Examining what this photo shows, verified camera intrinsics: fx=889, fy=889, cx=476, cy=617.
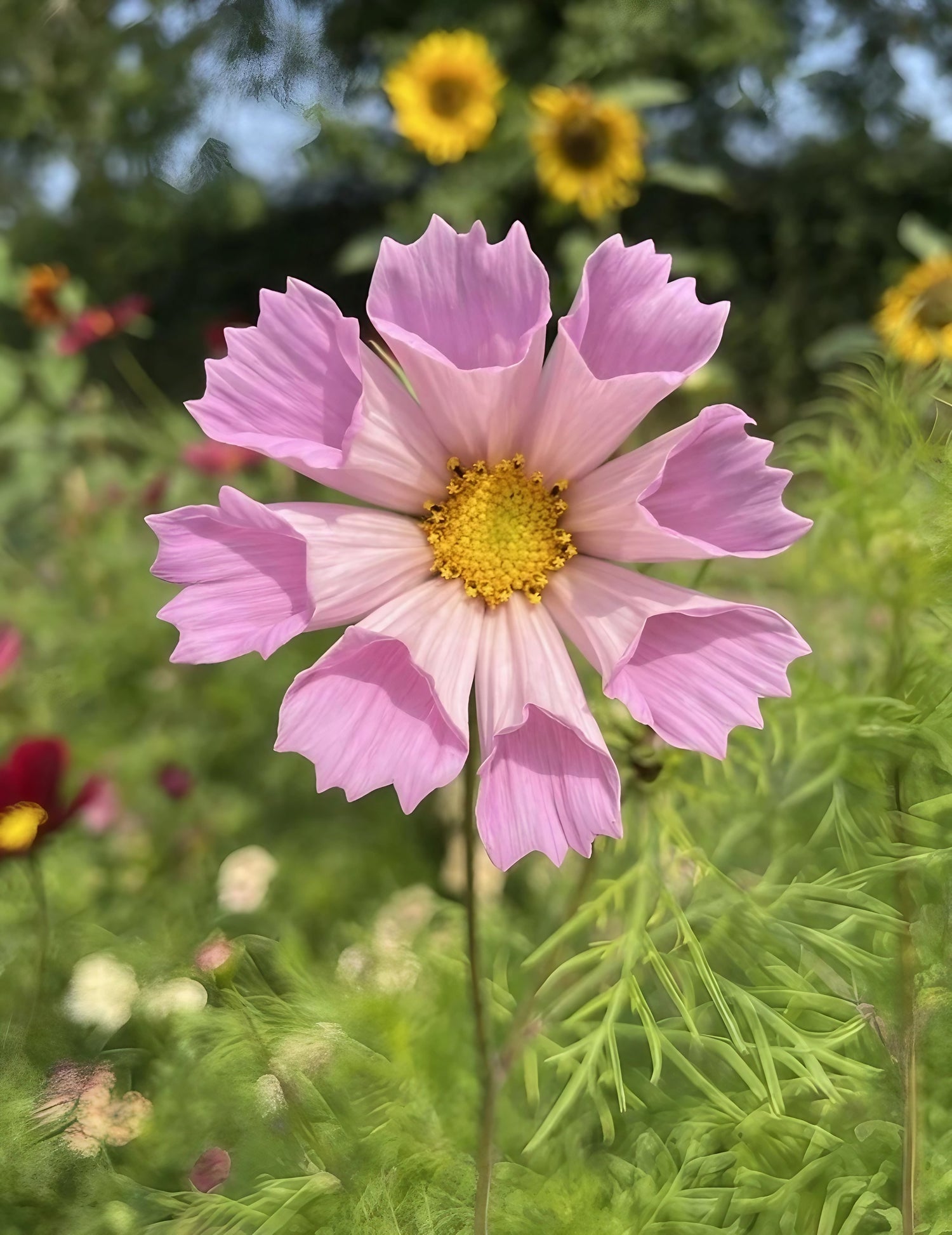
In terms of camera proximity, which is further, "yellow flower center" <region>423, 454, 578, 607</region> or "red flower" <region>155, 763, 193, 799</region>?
"red flower" <region>155, 763, 193, 799</region>

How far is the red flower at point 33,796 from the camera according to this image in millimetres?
498

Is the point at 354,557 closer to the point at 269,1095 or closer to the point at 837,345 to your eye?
the point at 269,1095

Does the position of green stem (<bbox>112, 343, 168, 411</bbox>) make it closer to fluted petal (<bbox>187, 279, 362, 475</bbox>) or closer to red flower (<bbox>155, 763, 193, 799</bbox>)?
red flower (<bbox>155, 763, 193, 799</bbox>)

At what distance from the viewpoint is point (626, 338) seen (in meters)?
0.30

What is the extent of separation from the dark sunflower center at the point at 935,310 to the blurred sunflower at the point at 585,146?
0.45 m

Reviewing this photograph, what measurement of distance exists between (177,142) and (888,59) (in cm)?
29

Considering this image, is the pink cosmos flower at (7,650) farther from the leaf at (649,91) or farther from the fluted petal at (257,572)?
the leaf at (649,91)

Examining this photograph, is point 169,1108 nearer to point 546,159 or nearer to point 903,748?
point 903,748

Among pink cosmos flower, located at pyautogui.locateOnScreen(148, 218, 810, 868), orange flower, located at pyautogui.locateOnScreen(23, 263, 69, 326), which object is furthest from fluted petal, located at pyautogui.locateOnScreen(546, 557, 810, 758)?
orange flower, located at pyautogui.locateOnScreen(23, 263, 69, 326)

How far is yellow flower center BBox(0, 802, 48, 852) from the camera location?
1.62 feet

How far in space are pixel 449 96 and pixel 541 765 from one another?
3.69ft

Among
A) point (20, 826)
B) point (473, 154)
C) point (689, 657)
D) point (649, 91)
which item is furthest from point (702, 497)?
point (473, 154)

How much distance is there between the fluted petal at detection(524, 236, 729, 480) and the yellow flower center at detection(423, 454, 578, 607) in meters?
0.05

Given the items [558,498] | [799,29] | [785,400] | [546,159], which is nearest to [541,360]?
[558,498]
